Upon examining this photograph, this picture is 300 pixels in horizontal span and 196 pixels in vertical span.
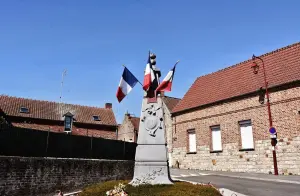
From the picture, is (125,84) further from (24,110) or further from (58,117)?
(24,110)

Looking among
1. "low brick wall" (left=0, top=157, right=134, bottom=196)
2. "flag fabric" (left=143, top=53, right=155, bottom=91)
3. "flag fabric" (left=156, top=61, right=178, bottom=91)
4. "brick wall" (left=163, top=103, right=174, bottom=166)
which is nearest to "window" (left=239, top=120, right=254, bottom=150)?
"brick wall" (left=163, top=103, right=174, bottom=166)

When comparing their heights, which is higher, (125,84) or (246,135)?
(125,84)

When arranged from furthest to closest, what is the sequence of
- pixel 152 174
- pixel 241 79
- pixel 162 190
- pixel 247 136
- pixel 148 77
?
1. pixel 241 79
2. pixel 247 136
3. pixel 148 77
4. pixel 152 174
5. pixel 162 190

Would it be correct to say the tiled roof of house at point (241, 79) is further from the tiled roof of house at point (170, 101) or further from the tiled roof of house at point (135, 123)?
the tiled roof of house at point (135, 123)

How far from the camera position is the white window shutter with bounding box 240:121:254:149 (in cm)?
1958

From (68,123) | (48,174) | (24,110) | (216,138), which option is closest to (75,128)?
(68,123)

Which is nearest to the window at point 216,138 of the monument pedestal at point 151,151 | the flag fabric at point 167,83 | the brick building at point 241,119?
the brick building at point 241,119

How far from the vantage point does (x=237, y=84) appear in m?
21.8

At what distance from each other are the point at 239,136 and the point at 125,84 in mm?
12074

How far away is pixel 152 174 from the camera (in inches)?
376

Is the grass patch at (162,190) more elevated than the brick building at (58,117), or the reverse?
the brick building at (58,117)

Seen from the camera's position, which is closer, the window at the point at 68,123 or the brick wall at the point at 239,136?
the brick wall at the point at 239,136

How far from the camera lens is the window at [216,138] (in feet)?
71.3

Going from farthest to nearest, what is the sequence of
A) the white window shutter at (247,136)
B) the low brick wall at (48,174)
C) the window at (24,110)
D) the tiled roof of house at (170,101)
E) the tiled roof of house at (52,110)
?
the window at (24,110) → the tiled roof of house at (52,110) → the tiled roof of house at (170,101) → the white window shutter at (247,136) → the low brick wall at (48,174)
